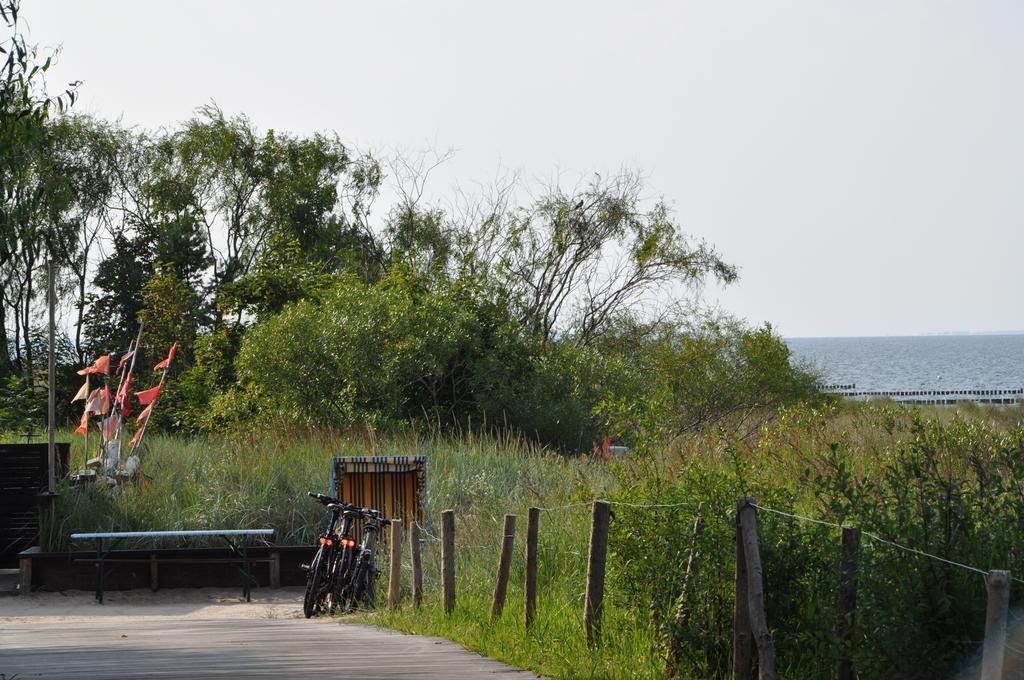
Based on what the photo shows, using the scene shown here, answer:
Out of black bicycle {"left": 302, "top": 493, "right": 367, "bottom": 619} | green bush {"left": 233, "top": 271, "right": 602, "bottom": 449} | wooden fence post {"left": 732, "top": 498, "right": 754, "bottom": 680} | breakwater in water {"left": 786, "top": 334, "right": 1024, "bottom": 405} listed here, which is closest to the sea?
breakwater in water {"left": 786, "top": 334, "right": 1024, "bottom": 405}

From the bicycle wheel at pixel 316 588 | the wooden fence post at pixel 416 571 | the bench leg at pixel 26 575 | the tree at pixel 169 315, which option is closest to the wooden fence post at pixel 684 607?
the wooden fence post at pixel 416 571

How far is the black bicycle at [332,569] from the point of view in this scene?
13.3 meters

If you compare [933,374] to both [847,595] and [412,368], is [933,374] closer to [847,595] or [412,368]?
[412,368]

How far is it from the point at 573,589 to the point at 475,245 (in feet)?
85.7

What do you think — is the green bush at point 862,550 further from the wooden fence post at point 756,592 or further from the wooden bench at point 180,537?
the wooden bench at point 180,537

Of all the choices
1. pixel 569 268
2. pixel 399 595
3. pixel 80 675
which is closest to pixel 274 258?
pixel 569 268

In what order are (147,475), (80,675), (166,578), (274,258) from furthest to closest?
(274,258) → (147,475) → (166,578) → (80,675)

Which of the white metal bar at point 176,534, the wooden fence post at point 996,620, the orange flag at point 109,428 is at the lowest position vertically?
the white metal bar at point 176,534

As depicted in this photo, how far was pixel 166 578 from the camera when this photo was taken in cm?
1703

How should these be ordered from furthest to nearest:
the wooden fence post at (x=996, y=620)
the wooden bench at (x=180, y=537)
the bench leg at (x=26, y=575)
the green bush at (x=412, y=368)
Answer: the green bush at (x=412, y=368)
the bench leg at (x=26, y=575)
the wooden bench at (x=180, y=537)
the wooden fence post at (x=996, y=620)

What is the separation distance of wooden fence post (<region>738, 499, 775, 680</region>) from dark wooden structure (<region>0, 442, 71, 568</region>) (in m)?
13.4

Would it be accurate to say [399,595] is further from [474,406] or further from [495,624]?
[474,406]

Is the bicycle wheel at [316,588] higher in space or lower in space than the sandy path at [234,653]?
lower

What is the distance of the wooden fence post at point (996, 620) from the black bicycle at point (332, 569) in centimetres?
849
